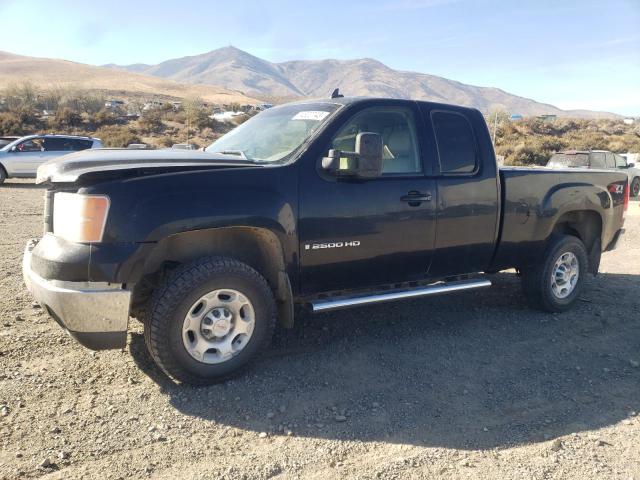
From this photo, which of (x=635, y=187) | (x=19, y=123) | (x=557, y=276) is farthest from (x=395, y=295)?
(x=19, y=123)

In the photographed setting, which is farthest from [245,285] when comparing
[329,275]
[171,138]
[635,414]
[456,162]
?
[171,138]

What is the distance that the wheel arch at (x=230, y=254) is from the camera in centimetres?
359

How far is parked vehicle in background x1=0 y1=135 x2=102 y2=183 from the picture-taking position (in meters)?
17.2

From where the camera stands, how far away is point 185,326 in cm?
344

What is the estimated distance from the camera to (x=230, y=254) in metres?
3.83

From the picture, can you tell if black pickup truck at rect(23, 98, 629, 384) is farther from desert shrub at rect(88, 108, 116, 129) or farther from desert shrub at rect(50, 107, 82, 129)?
desert shrub at rect(88, 108, 116, 129)

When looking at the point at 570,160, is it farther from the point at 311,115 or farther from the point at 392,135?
the point at 311,115

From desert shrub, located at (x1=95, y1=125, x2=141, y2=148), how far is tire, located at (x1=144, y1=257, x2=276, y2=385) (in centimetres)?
2607

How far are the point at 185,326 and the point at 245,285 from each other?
1.55ft

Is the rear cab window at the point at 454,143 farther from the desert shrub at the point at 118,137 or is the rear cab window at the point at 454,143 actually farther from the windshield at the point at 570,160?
the desert shrub at the point at 118,137

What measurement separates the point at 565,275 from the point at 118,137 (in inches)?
1118

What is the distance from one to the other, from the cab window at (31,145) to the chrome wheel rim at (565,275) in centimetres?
1759

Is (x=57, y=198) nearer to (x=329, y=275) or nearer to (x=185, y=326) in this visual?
(x=185, y=326)

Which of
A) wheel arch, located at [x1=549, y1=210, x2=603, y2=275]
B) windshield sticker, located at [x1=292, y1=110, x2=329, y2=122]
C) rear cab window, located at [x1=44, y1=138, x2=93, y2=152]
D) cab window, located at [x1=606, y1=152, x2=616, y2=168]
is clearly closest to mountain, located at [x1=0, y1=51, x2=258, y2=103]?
rear cab window, located at [x1=44, y1=138, x2=93, y2=152]
